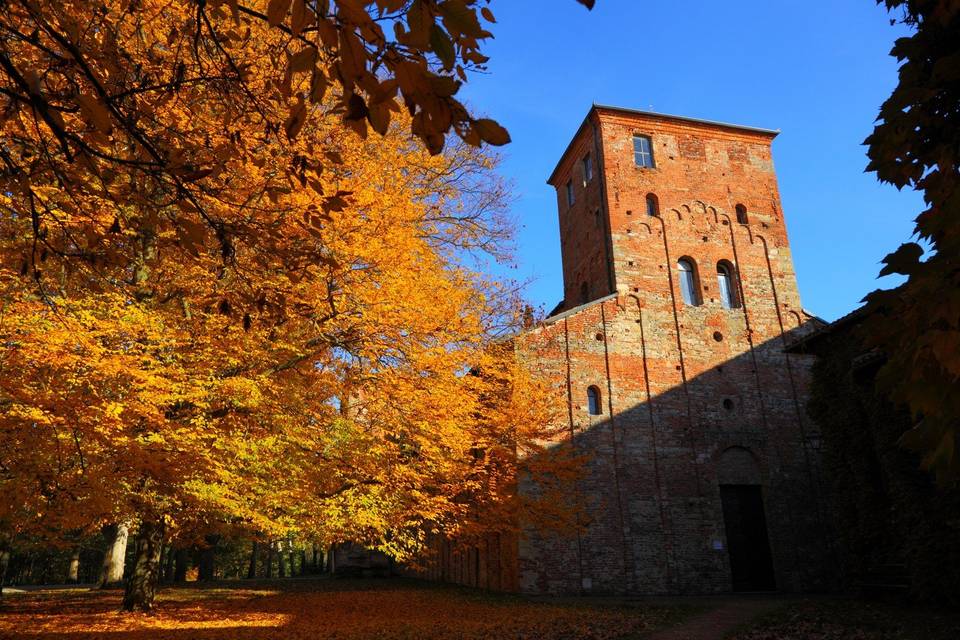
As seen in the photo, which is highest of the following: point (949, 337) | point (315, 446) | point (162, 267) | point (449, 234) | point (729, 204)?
point (729, 204)

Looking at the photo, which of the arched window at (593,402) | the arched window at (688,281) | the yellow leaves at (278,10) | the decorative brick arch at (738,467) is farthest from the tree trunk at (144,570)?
the arched window at (688,281)

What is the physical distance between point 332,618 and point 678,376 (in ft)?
46.4

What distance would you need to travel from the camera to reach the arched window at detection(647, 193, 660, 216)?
2420cm

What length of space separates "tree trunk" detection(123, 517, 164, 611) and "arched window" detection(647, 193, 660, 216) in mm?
19843

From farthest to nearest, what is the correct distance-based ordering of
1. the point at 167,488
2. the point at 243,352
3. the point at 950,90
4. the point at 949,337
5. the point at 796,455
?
the point at 796,455
the point at 167,488
the point at 243,352
the point at 950,90
the point at 949,337

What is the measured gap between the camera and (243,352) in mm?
9133

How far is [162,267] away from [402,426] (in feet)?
16.1

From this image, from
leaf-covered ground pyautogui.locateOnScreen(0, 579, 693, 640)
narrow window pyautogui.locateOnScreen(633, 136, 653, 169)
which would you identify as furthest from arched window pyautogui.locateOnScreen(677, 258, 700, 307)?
leaf-covered ground pyautogui.locateOnScreen(0, 579, 693, 640)

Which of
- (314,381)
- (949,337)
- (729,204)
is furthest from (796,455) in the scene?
(949,337)

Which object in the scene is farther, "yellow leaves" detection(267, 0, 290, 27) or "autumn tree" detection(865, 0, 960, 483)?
"autumn tree" detection(865, 0, 960, 483)

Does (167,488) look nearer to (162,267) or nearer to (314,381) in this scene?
(314,381)

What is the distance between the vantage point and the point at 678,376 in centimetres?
2183

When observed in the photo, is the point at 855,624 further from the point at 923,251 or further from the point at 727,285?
the point at 727,285

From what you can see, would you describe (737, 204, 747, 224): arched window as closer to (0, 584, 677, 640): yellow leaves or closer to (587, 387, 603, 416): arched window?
(587, 387, 603, 416): arched window
